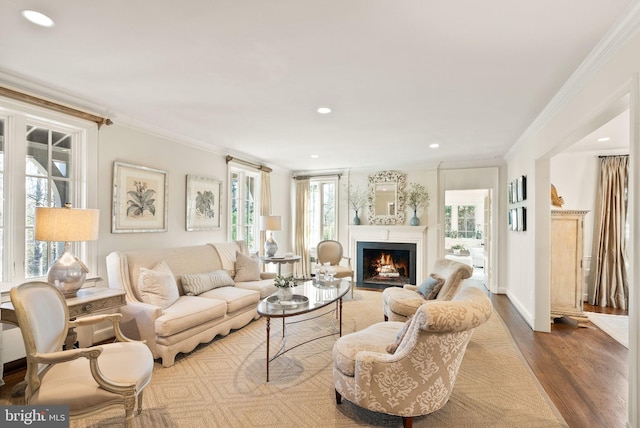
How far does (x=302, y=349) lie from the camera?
3.31 meters

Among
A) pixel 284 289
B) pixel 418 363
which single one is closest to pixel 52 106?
pixel 284 289

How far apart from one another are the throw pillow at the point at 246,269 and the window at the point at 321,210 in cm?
270

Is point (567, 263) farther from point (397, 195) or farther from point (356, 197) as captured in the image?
point (356, 197)

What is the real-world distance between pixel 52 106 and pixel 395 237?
553 cm

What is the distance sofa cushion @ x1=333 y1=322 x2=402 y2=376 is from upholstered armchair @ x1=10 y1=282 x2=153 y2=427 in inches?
47.3

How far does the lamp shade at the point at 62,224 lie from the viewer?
97.8 inches

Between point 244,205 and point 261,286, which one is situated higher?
point 244,205

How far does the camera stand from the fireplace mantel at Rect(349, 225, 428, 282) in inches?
248

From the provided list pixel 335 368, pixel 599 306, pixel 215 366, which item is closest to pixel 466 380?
pixel 335 368

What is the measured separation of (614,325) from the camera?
4.05 m

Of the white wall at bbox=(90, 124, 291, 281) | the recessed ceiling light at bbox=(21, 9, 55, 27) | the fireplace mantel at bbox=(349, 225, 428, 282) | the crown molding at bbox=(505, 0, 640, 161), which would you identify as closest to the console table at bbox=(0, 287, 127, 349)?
the white wall at bbox=(90, 124, 291, 281)

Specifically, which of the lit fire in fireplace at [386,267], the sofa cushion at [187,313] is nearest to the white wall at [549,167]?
the lit fire in fireplace at [386,267]

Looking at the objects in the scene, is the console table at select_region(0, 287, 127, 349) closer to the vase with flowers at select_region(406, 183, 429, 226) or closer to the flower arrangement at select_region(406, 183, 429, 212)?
the vase with flowers at select_region(406, 183, 429, 226)

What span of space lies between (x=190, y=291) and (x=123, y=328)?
2.48 feet
